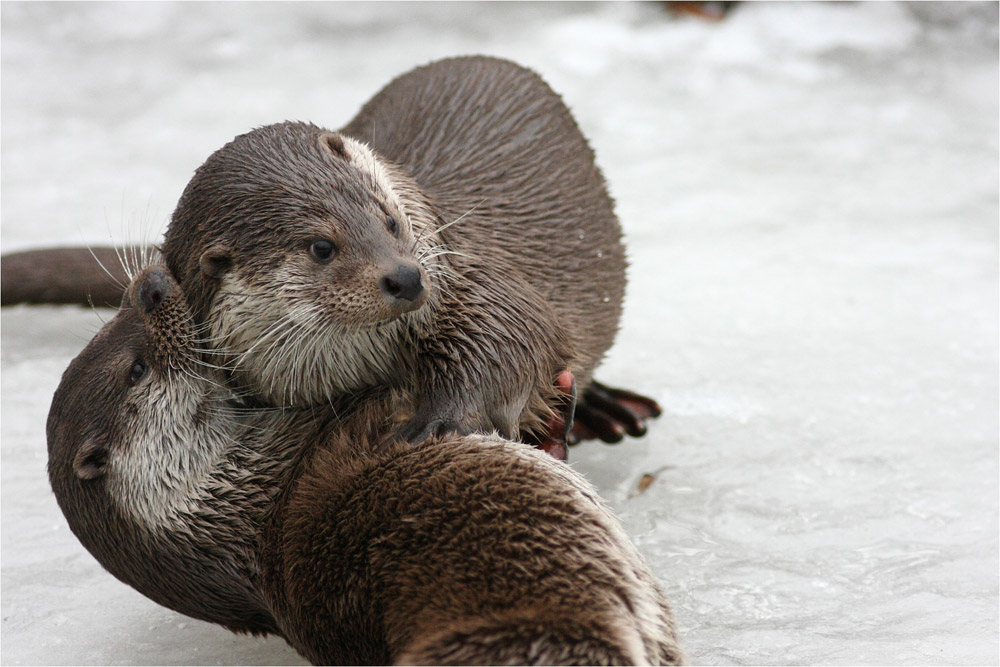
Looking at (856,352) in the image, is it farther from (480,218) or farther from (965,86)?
(965,86)

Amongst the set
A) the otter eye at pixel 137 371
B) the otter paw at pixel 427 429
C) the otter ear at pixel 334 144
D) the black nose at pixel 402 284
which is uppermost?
the otter ear at pixel 334 144

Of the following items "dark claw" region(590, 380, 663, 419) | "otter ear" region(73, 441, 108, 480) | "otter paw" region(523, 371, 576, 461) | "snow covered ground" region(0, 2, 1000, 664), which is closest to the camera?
"otter ear" region(73, 441, 108, 480)

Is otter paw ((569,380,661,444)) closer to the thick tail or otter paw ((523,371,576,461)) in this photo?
otter paw ((523,371,576,461))

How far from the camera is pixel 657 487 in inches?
123

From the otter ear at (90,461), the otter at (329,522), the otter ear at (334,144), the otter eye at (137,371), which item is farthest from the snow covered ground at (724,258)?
the otter ear at (334,144)

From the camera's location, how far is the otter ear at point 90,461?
2.25m

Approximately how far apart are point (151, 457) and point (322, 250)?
0.51 metres

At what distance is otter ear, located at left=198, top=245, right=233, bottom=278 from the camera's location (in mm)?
2258

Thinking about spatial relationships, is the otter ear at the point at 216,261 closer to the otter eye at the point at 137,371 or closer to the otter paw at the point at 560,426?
the otter eye at the point at 137,371

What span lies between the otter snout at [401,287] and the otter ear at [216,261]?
32 cm

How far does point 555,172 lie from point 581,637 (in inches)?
60.5

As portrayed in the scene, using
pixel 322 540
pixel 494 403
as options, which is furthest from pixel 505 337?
pixel 322 540

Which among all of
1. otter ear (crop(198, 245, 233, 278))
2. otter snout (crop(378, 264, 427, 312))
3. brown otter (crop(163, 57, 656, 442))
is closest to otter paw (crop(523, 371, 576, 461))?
brown otter (crop(163, 57, 656, 442))

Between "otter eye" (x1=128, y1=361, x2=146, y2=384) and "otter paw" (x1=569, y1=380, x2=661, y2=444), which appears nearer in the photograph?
"otter eye" (x1=128, y1=361, x2=146, y2=384)
